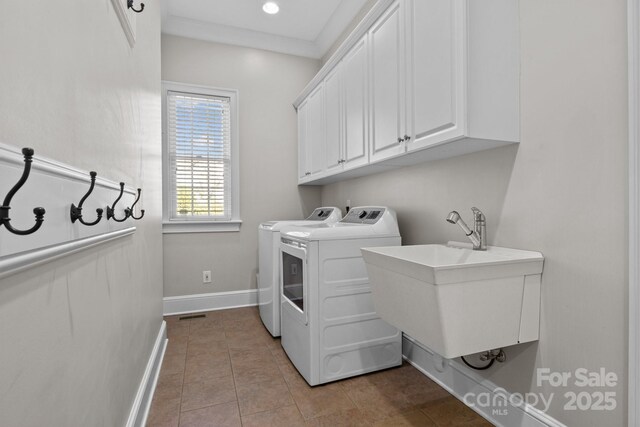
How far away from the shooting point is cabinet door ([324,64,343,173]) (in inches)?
102

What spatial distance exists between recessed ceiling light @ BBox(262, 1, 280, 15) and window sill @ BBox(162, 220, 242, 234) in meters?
2.09

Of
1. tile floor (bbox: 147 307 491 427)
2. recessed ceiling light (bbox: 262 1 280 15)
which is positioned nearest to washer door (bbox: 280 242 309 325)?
tile floor (bbox: 147 307 491 427)

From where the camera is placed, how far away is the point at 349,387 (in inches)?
74.4

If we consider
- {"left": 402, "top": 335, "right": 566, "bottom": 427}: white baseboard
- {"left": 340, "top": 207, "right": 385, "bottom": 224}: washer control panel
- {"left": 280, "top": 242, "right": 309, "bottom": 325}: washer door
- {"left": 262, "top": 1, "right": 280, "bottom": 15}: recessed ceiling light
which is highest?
{"left": 262, "top": 1, "right": 280, "bottom": 15}: recessed ceiling light

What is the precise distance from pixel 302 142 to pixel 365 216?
147 centimetres

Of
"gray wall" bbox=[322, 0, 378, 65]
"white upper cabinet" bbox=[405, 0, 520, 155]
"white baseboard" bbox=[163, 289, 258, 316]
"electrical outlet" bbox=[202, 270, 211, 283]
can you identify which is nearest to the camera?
"white upper cabinet" bbox=[405, 0, 520, 155]

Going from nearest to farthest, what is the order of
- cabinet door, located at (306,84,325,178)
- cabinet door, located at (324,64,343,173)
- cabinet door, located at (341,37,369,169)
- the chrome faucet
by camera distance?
the chrome faucet → cabinet door, located at (341,37,369,169) → cabinet door, located at (324,64,343,173) → cabinet door, located at (306,84,325,178)

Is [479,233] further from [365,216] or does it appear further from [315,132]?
[315,132]

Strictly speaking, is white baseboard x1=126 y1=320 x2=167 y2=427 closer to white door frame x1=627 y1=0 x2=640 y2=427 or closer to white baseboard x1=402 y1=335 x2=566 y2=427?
white baseboard x1=402 y1=335 x2=566 y2=427

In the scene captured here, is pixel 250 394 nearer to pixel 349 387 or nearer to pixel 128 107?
pixel 349 387

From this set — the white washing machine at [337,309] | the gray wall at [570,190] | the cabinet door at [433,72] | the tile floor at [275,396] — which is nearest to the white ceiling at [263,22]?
the cabinet door at [433,72]

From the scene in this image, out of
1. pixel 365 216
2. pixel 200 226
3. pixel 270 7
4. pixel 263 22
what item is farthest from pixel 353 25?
pixel 200 226

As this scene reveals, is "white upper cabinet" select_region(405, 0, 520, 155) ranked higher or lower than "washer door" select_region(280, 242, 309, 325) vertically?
higher

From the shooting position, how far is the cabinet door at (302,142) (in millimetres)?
3389
